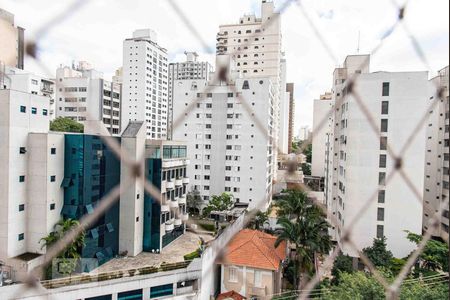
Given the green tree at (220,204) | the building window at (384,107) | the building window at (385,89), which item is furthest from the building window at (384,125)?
the green tree at (220,204)

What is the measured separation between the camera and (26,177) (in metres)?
3.65

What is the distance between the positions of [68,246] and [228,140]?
491 centimetres

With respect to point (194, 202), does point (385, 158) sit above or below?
above

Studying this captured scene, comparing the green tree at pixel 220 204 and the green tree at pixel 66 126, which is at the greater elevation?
the green tree at pixel 66 126

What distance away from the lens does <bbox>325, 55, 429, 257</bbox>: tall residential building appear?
4.82 meters

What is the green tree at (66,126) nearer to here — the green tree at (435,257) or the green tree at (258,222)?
the green tree at (258,222)

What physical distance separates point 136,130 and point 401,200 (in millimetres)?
4086

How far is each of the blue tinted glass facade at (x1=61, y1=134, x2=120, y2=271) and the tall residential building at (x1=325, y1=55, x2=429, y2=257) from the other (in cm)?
339

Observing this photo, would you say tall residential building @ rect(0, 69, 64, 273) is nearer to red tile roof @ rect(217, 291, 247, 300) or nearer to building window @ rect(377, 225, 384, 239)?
red tile roof @ rect(217, 291, 247, 300)

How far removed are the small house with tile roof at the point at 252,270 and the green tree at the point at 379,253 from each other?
1.46 metres

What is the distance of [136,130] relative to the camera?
417cm

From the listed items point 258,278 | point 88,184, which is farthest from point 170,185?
point 258,278

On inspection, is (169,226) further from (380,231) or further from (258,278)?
(380,231)

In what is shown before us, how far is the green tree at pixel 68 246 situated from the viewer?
3.32m
